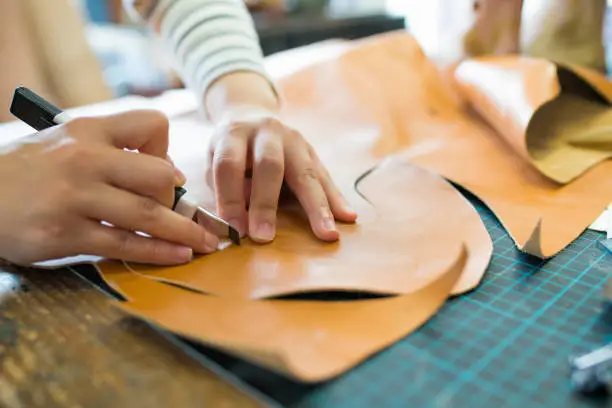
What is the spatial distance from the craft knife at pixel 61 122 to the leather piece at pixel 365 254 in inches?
1.0

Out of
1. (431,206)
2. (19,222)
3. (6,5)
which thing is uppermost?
(6,5)

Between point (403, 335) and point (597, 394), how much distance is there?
4.5 inches

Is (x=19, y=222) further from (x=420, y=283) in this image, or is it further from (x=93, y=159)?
(x=420, y=283)

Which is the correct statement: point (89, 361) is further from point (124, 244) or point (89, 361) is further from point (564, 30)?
point (564, 30)

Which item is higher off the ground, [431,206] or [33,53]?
[33,53]

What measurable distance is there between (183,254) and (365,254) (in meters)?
0.15

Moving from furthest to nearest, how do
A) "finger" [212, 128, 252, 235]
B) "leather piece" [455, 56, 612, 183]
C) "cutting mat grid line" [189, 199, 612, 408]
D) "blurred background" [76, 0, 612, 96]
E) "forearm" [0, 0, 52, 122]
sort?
"blurred background" [76, 0, 612, 96]
"forearm" [0, 0, 52, 122]
"leather piece" [455, 56, 612, 183]
"finger" [212, 128, 252, 235]
"cutting mat grid line" [189, 199, 612, 408]

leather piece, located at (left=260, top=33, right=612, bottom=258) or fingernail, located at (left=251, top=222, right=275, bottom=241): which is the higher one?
fingernail, located at (left=251, top=222, right=275, bottom=241)

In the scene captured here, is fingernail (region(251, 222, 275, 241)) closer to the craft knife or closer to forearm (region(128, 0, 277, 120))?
the craft knife

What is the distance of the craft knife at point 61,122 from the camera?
0.49 m

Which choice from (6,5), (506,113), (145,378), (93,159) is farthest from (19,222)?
(6,5)

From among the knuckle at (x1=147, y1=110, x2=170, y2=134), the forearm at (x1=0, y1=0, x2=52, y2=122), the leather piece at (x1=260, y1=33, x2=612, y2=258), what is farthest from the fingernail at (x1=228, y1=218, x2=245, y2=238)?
the forearm at (x1=0, y1=0, x2=52, y2=122)

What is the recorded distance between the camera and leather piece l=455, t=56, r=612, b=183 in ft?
2.22

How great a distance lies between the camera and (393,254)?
0.46 m
